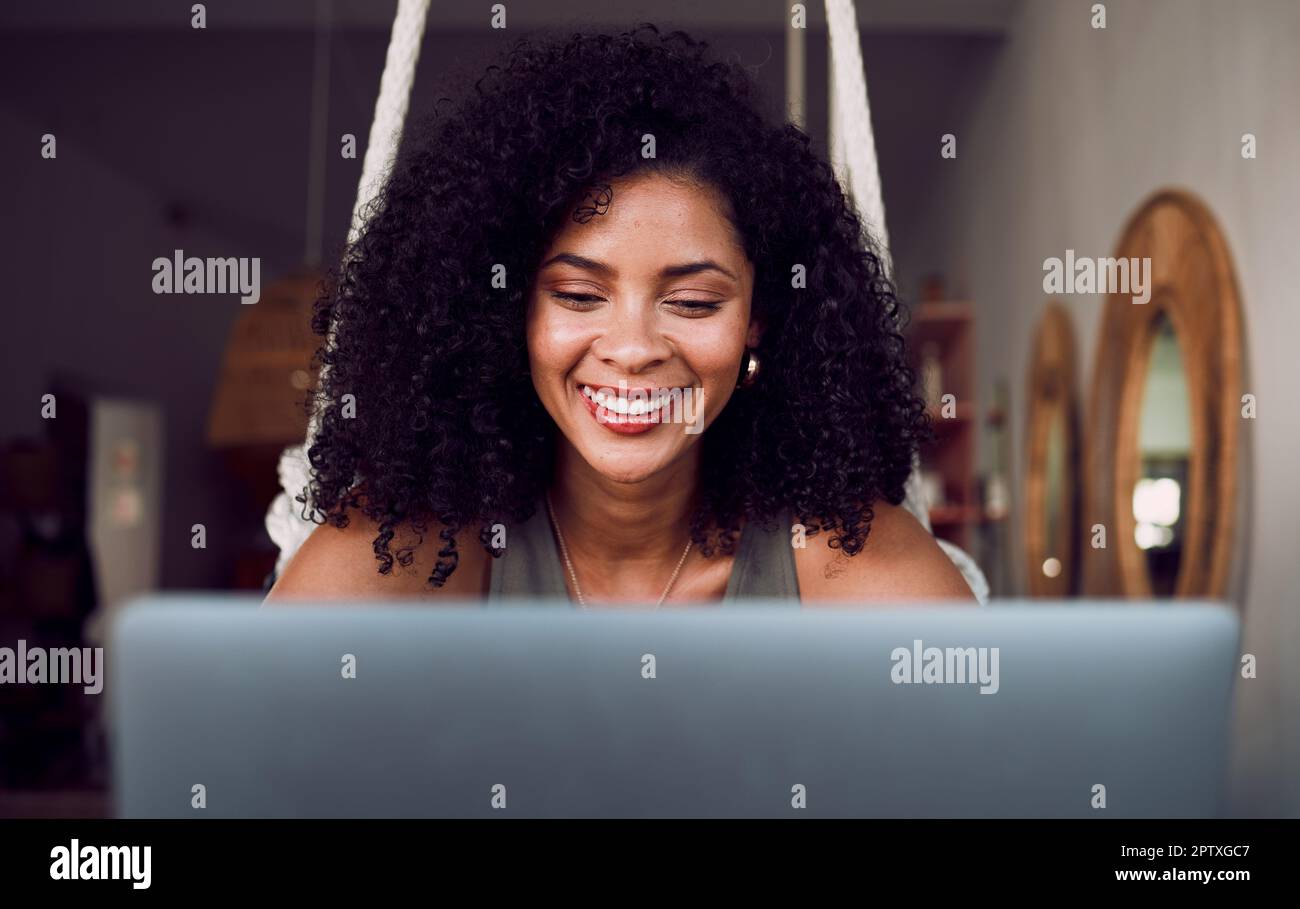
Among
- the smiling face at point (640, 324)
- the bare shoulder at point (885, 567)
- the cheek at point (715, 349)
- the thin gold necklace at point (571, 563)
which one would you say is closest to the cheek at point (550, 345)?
the smiling face at point (640, 324)

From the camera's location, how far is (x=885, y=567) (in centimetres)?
116

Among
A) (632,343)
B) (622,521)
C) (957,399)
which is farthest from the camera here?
(957,399)

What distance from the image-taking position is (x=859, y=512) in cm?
122

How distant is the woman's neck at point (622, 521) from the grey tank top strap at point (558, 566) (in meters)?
0.03

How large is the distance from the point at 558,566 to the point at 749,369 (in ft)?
0.98

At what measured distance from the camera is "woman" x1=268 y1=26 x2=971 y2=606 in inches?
43.3

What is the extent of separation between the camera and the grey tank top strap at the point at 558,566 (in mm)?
1251

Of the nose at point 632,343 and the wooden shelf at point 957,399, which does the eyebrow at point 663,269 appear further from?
the wooden shelf at point 957,399

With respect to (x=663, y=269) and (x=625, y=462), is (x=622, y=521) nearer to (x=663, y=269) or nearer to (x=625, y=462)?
(x=625, y=462)

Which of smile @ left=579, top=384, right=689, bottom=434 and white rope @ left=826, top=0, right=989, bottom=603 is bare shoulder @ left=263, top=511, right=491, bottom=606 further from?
white rope @ left=826, top=0, right=989, bottom=603

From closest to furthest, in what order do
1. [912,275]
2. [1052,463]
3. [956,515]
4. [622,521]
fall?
1. [622,521]
2. [1052,463]
3. [956,515]
4. [912,275]

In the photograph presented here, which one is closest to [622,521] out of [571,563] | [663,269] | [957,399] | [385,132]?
[571,563]
